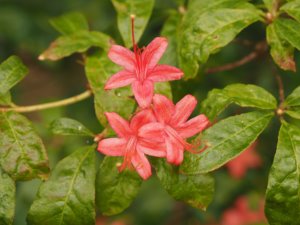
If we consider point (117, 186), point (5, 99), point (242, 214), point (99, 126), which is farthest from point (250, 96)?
point (242, 214)

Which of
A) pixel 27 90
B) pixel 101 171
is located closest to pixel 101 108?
pixel 101 171

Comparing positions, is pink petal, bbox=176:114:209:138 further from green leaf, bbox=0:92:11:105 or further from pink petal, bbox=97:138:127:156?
green leaf, bbox=0:92:11:105

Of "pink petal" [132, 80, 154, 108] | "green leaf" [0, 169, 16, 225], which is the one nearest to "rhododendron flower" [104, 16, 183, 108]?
"pink petal" [132, 80, 154, 108]

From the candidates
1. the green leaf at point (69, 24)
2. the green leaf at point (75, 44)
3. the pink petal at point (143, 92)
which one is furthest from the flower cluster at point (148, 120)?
the green leaf at point (69, 24)

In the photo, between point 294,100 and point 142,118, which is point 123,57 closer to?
point 142,118

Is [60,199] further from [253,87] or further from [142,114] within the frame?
[253,87]

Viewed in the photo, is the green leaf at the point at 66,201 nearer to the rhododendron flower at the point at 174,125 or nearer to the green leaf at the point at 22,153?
the green leaf at the point at 22,153
